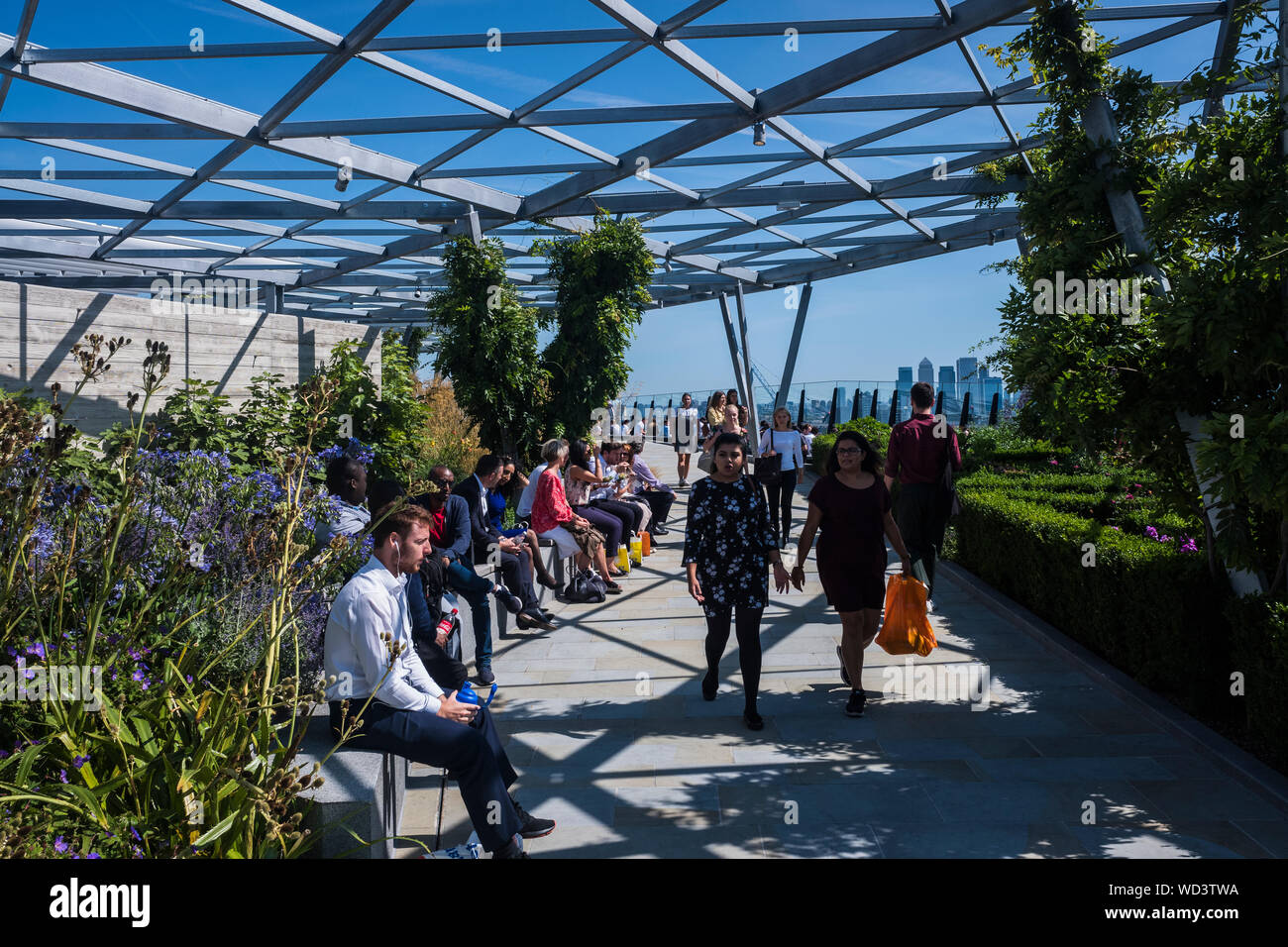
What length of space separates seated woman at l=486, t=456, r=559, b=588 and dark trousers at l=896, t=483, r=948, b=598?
309 centimetres

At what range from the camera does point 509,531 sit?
7801 mm

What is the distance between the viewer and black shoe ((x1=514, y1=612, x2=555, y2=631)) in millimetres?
7461

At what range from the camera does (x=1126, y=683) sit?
17.7 ft

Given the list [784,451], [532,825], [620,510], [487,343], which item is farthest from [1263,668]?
[487,343]

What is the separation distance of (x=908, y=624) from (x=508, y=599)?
315 centimetres

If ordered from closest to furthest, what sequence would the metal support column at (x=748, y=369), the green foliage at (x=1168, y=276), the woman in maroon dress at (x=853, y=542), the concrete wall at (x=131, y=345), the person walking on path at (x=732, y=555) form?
the green foliage at (x=1168, y=276)
the person walking on path at (x=732, y=555)
the woman in maroon dress at (x=853, y=542)
the concrete wall at (x=131, y=345)
the metal support column at (x=748, y=369)

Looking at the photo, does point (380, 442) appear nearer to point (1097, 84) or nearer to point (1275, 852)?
point (1097, 84)

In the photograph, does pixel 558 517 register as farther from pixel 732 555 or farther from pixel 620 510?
pixel 732 555

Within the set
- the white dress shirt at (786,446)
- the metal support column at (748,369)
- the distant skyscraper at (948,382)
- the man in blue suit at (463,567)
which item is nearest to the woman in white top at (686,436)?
the metal support column at (748,369)

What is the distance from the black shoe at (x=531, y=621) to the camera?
746 cm

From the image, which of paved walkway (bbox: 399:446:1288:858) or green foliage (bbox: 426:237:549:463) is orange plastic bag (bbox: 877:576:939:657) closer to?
paved walkway (bbox: 399:446:1288:858)

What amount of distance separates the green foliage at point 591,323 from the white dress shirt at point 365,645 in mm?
8865

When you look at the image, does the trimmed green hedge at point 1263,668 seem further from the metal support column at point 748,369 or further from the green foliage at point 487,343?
the metal support column at point 748,369
